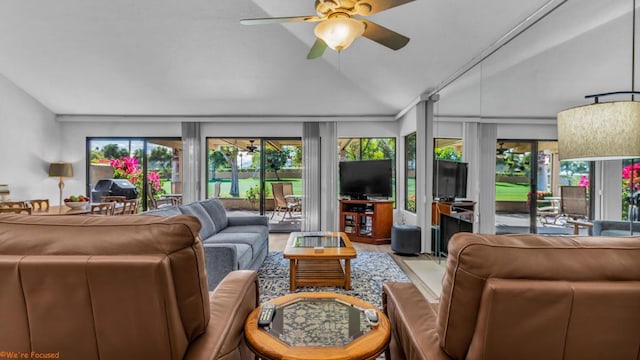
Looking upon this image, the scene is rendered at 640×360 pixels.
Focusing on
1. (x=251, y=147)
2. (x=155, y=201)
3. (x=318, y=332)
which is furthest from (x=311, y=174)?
(x=318, y=332)

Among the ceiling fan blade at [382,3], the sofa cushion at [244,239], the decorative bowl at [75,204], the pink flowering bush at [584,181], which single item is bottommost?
the sofa cushion at [244,239]

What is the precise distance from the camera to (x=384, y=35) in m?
2.26

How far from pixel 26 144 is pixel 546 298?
7524 mm

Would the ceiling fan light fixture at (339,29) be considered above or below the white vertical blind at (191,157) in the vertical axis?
above

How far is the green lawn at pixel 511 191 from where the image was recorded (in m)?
2.68

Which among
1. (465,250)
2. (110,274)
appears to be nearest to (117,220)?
(110,274)

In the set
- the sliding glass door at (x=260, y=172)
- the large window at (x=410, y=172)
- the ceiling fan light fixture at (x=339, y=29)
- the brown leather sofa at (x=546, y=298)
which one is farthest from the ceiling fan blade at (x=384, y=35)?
the sliding glass door at (x=260, y=172)

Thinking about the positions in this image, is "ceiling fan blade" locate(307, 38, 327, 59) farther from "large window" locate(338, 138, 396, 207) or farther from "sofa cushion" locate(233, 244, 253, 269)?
"large window" locate(338, 138, 396, 207)

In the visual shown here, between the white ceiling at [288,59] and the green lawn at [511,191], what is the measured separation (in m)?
0.65

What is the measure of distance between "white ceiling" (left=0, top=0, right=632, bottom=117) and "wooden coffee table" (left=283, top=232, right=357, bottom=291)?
81.3 inches

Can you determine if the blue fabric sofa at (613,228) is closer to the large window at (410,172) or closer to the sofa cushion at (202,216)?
the large window at (410,172)

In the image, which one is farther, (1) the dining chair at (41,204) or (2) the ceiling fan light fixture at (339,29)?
(1) the dining chair at (41,204)

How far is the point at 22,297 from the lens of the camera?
0.91 meters

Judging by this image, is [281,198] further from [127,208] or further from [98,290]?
[98,290]
